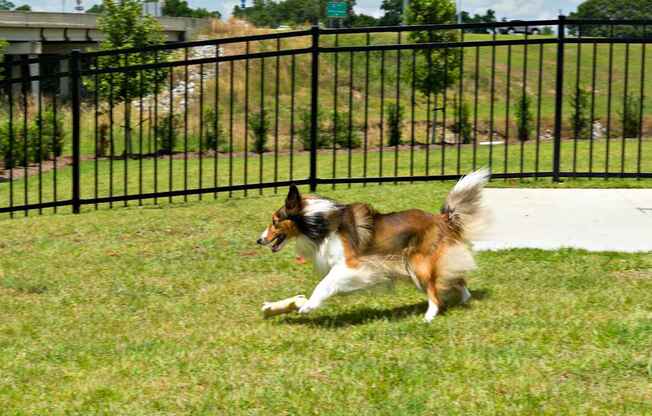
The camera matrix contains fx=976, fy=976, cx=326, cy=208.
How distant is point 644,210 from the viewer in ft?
30.5

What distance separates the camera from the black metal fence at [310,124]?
10.8m

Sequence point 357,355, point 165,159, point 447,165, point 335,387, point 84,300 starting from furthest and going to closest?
point 165,159 < point 447,165 < point 84,300 < point 357,355 < point 335,387

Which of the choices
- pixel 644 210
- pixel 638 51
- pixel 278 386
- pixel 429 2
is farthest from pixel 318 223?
pixel 638 51

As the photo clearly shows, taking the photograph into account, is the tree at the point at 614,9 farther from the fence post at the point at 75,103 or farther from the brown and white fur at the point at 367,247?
the brown and white fur at the point at 367,247

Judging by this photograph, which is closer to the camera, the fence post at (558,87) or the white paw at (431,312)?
the white paw at (431,312)

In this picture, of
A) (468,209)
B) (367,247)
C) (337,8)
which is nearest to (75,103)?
(367,247)

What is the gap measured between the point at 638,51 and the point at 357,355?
155 ft

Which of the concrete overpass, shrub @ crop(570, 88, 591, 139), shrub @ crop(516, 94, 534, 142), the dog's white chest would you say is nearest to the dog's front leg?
the dog's white chest

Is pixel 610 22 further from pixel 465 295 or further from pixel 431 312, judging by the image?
pixel 431 312

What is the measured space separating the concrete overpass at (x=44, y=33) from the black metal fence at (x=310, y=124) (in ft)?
6.42

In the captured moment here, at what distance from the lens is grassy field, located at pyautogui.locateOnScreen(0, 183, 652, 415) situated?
4.62 meters

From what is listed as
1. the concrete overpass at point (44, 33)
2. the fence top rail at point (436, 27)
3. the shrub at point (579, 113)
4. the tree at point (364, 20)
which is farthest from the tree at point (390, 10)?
the fence top rail at point (436, 27)

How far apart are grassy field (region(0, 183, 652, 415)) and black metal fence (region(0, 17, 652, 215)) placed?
2.65m

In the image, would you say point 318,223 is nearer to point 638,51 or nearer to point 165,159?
point 165,159
